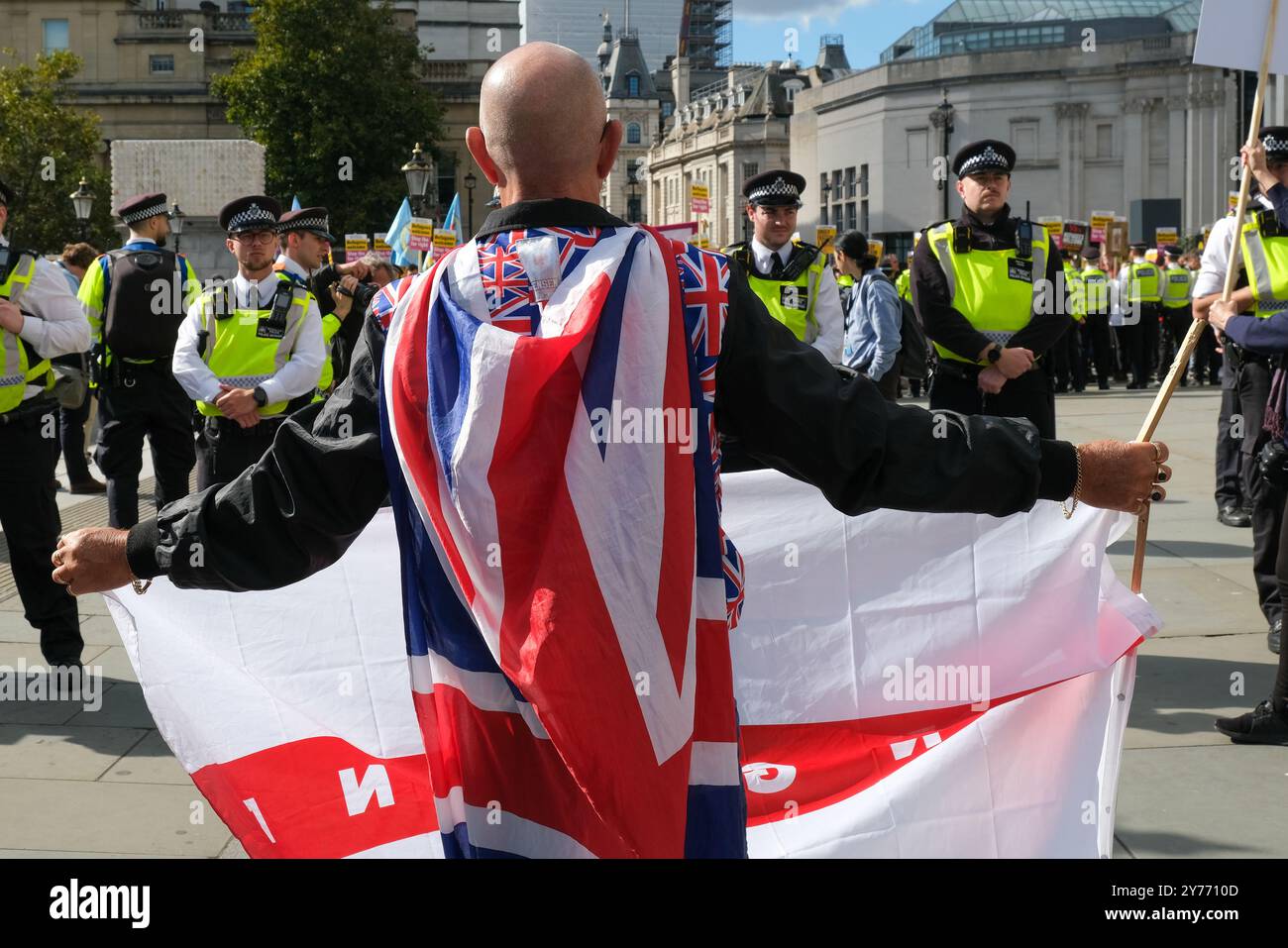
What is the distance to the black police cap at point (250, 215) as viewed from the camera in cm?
755

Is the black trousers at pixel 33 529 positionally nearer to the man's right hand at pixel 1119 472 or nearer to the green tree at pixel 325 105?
the man's right hand at pixel 1119 472

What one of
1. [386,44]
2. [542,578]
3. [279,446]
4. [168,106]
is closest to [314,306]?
[279,446]

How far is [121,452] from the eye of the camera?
8.41 metres

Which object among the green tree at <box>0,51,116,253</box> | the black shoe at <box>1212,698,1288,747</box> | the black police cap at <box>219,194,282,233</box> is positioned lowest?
the black shoe at <box>1212,698,1288,747</box>

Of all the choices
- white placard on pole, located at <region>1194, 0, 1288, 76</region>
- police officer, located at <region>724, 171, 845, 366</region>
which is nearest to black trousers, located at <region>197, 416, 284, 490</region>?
police officer, located at <region>724, 171, 845, 366</region>

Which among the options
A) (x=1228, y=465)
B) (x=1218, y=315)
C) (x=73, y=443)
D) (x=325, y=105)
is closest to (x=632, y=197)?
(x=325, y=105)

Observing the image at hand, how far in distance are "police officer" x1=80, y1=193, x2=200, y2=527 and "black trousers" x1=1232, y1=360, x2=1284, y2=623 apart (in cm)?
576

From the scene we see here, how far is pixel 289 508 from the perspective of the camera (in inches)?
101

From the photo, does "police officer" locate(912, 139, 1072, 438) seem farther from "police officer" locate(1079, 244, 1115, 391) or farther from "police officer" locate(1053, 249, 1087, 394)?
"police officer" locate(1079, 244, 1115, 391)

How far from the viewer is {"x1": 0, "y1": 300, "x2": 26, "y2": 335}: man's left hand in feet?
20.2

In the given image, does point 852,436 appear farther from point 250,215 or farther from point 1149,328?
point 1149,328

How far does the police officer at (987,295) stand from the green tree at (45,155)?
5148 centimetres

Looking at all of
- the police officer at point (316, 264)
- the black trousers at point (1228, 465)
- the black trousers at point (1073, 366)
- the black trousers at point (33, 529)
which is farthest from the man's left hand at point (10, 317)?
the black trousers at point (1073, 366)

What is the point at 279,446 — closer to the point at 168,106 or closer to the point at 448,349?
the point at 448,349
